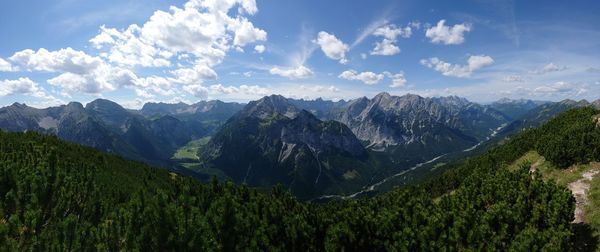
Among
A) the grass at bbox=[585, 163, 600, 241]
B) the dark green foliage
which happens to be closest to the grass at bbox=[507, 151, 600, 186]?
the dark green foliage

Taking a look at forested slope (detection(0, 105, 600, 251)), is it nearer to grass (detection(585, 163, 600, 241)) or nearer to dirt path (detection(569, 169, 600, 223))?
grass (detection(585, 163, 600, 241))

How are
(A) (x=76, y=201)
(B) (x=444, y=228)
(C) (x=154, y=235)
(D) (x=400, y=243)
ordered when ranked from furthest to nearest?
(A) (x=76, y=201) < (B) (x=444, y=228) < (D) (x=400, y=243) < (C) (x=154, y=235)

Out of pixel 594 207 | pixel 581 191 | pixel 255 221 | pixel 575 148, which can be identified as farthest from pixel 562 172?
pixel 255 221

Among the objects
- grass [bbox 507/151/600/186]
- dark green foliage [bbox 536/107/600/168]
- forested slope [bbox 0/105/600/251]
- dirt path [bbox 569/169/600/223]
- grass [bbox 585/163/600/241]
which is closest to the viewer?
forested slope [bbox 0/105/600/251]

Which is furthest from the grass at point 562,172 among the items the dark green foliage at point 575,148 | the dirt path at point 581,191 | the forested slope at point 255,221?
the forested slope at point 255,221

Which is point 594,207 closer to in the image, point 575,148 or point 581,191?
point 581,191

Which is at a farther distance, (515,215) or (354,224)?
(354,224)

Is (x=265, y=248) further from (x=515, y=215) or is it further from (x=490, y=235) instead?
(x=515, y=215)

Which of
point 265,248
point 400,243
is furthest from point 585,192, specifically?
point 265,248

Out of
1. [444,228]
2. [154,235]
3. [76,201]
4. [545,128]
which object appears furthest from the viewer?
[545,128]
